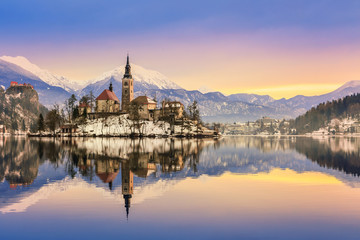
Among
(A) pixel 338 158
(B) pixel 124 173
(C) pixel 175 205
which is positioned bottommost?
(A) pixel 338 158

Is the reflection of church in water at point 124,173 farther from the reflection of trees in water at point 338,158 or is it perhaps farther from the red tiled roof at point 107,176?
the reflection of trees in water at point 338,158

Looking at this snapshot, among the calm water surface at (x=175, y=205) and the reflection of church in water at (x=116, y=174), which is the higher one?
the reflection of church in water at (x=116, y=174)

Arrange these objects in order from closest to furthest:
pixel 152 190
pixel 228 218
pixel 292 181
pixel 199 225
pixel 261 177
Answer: pixel 199 225 < pixel 228 218 < pixel 152 190 < pixel 292 181 < pixel 261 177

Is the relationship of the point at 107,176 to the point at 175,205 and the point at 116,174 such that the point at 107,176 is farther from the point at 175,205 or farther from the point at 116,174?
the point at 175,205

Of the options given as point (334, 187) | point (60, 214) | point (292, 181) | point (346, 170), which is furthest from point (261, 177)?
point (60, 214)

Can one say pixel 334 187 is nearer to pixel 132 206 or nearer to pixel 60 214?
pixel 132 206

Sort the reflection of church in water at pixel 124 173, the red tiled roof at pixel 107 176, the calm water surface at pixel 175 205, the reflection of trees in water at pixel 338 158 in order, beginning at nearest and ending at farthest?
the calm water surface at pixel 175 205 < the reflection of church in water at pixel 124 173 < the red tiled roof at pixel 107 176 < the reflection of trees in water at pixel 338 158

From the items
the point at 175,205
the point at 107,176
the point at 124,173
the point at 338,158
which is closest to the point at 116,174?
the point at 124,173

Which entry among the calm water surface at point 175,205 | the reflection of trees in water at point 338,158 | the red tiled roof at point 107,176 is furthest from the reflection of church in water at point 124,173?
the reflection of trees in water at point 338,158

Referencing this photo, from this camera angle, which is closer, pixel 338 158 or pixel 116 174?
pixel 116 174

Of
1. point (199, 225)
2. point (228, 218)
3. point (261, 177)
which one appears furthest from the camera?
point (261, 177)

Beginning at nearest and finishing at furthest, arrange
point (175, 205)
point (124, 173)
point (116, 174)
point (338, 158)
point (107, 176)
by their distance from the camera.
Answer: point (175, 205) → point (107, 176) → point (116, 174) → point (124, 173) → point (338, 158)

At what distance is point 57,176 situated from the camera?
42.8m

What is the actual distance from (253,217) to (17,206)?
57.2 ft
